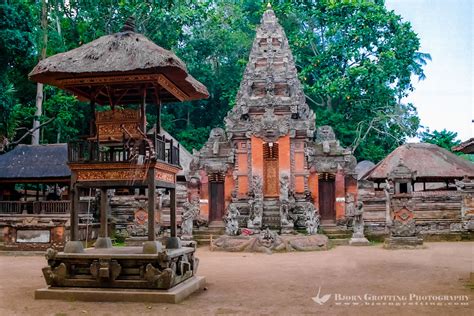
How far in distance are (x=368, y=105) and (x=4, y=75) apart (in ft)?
84.3

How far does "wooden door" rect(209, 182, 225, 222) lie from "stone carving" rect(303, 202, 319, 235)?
475 cm

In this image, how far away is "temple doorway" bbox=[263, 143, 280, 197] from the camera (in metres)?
25.0

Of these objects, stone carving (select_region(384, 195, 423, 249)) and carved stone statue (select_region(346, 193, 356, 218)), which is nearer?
stone carving (select_region(384, 195, 423, 249))

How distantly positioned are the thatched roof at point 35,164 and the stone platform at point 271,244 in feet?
25.5

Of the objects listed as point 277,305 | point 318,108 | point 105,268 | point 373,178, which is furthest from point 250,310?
point 318,108

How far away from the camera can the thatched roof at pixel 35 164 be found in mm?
22250

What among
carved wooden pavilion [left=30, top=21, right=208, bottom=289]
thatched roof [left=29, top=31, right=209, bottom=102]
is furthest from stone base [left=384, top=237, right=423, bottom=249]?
thatched roof [left=29, top=31, right=209, bottom=102]

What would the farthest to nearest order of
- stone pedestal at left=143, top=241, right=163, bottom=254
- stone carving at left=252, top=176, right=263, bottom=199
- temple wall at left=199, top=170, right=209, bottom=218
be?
temple wall at left=199, top=170, right=209, bottom=218, stone carving at left=252, top=176, right=263, bottom=199, stone pedestal at left=143, top=241, right=163, bottom=254

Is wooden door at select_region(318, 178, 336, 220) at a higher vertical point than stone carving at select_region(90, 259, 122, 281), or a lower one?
higher

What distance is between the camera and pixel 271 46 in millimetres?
27594

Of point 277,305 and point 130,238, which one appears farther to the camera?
point 130,238

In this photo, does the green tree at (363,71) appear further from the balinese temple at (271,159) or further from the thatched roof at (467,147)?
the thatched roof at (467,147)

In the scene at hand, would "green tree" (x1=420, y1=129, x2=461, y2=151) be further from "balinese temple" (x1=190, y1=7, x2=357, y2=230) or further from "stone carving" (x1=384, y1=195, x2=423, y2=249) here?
"stone carving" (x1=384, y1=195, x2=423, y2=249)

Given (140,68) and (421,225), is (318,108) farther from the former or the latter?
(140,68)
